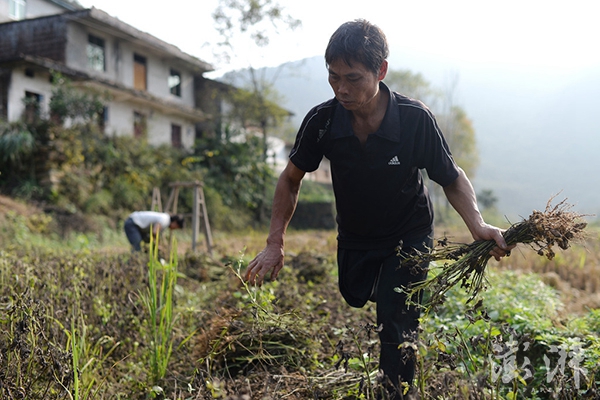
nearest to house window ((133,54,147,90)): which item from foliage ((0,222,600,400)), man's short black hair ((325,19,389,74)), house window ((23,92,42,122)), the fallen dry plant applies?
house window ((23,92,42,122))

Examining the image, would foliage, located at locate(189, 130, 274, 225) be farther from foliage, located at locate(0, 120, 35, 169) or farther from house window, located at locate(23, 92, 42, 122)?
foliage, located at locate(0, 120, 35, 169)

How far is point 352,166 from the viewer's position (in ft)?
8.57

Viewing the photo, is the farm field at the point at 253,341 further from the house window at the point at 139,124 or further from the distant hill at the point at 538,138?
the distant hill at the point at 538,138

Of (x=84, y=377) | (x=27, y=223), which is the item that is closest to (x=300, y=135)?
(x=84, y=377)

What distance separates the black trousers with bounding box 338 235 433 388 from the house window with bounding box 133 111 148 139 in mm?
18796

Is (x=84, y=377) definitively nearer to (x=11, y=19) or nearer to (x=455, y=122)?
(x=11, y=19)

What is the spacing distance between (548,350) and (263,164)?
1977 cm

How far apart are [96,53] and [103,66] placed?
0.52 m

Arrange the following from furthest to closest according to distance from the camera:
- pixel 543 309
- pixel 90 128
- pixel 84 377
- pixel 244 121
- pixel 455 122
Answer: pixel 455 122 < pixel 244 121 < pixel 90 128 < pixel 543 309 < pixel 84 377

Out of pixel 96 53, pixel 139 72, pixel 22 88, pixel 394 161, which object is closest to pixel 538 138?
pixel 139 72

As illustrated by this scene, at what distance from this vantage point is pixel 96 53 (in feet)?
65.4

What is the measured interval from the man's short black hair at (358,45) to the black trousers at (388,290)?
0.87m

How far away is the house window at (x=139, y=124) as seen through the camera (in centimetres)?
2056

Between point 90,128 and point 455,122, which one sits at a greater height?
point 455,122
